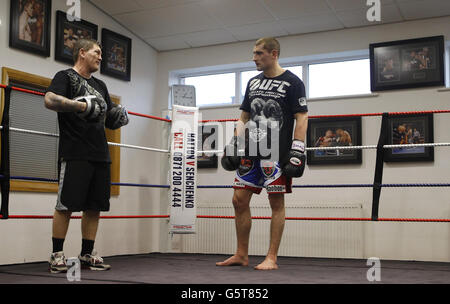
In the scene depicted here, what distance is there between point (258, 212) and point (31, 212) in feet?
6.03

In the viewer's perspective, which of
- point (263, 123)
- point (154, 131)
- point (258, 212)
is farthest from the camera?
point (154, 131)

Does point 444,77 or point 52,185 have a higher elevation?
point 444,77

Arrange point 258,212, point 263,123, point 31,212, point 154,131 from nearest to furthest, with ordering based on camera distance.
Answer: point 263,123 < point 31,212 < point 258,212 < point 154,131

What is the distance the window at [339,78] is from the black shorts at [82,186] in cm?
269

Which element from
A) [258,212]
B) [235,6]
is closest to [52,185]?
[258,212]

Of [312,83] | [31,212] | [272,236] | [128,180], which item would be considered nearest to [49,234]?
[31,212]

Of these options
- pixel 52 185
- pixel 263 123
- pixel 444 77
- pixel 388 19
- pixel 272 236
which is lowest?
pixel 272 236

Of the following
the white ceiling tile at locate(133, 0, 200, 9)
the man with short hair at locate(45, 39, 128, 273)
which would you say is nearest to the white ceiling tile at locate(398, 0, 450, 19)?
the white ceiling tile at locate(133, 0, 200, 9)

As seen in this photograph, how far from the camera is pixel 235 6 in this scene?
420cm

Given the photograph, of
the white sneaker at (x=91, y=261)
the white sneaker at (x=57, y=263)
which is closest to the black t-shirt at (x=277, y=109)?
the white sneaker at (x=91, y=261)

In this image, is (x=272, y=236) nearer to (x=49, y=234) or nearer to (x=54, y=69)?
(x=49, y=234)

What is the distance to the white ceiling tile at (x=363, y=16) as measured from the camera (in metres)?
4.05

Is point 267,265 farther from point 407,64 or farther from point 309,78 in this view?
point 309,78

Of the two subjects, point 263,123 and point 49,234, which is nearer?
point 263,123
